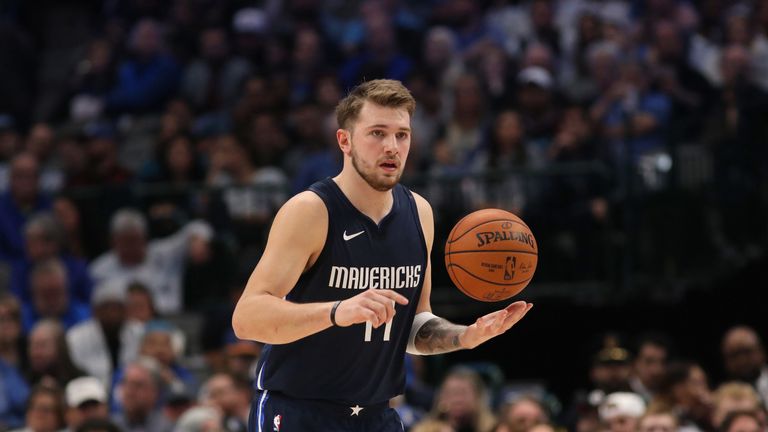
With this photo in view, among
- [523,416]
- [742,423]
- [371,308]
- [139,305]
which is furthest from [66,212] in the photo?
[371,308]

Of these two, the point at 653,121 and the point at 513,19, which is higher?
the point at 513,19

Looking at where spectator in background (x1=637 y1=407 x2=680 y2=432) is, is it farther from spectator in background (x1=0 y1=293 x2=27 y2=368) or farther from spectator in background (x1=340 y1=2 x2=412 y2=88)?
spectator in background (x1=340 y1=2 x2=412 y2=88)

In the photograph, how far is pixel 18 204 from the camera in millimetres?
13609

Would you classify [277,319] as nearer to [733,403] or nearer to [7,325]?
[733,403]

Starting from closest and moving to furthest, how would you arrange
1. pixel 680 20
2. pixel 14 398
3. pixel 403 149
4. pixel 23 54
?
pixel 403 149, pixel 14 398, pixel 680 20, pixel 23 54

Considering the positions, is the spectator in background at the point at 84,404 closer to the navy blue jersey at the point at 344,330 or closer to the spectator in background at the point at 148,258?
the spectator in background at the point at 148,258

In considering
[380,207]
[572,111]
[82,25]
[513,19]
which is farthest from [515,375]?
[82,25]

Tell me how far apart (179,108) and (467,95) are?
13.1 feet

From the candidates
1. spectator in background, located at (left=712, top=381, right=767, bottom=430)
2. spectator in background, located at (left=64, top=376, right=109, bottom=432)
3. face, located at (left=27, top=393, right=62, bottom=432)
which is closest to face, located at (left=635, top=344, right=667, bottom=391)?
spectator in background, located at (left=712, top=381, right=767, bottom=430)

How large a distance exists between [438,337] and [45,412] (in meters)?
5.29

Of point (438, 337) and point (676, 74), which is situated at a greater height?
point (676, 74)

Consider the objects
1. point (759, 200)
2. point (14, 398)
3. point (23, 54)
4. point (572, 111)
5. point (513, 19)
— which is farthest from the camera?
point (23, 54)

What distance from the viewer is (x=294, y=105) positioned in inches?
631

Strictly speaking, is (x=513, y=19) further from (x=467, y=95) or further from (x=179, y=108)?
(x=179, y=108)
